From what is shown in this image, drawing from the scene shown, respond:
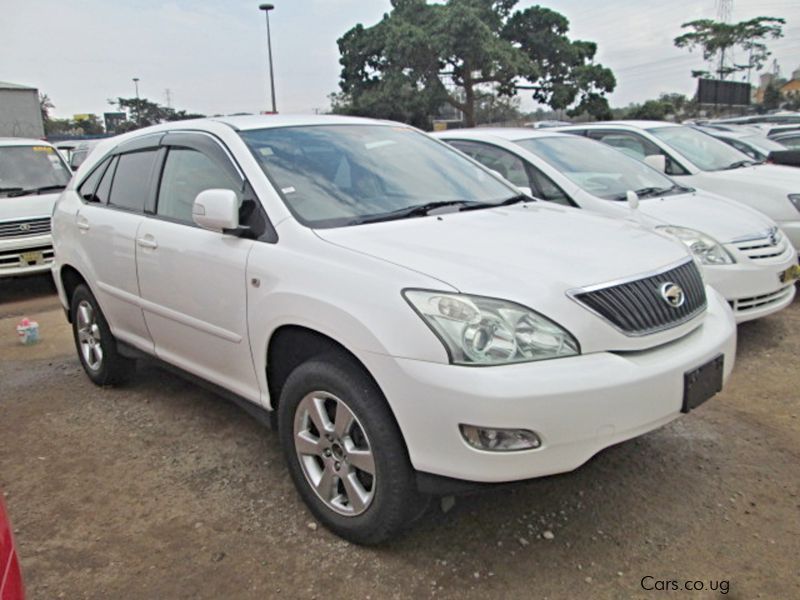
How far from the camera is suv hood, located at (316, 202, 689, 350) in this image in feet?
7.75

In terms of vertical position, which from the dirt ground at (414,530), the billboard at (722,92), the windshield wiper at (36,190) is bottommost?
the dirt ground at (414,530)

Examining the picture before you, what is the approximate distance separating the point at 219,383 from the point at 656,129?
5.71 meters

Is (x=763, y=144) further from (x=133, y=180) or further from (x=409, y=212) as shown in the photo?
(x=133, y=180)

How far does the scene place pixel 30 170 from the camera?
8.59 metres

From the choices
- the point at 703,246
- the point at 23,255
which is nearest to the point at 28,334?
the point at 23,255

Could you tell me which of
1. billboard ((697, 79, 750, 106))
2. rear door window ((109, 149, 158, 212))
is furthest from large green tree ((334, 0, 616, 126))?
rear door window ((109, 149, 158, 212))

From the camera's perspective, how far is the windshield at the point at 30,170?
8.30 meters

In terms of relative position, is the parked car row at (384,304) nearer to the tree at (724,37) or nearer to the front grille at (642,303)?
the front grille at (642,303)

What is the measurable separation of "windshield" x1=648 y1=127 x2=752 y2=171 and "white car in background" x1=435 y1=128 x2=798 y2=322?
1.40 meters

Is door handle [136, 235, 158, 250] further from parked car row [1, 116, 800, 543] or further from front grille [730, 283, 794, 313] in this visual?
front grille [730, 283, 794, 313]

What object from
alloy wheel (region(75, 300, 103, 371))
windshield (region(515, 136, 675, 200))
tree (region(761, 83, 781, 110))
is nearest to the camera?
alloy wheel (region(75, 300, 103, 371))

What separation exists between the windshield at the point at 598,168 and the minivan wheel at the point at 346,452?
3.35 metres

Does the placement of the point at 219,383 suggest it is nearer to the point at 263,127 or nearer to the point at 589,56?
the point at 263,127

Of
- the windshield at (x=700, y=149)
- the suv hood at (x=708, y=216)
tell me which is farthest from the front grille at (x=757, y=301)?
the windshield at (x=700, y=149)
